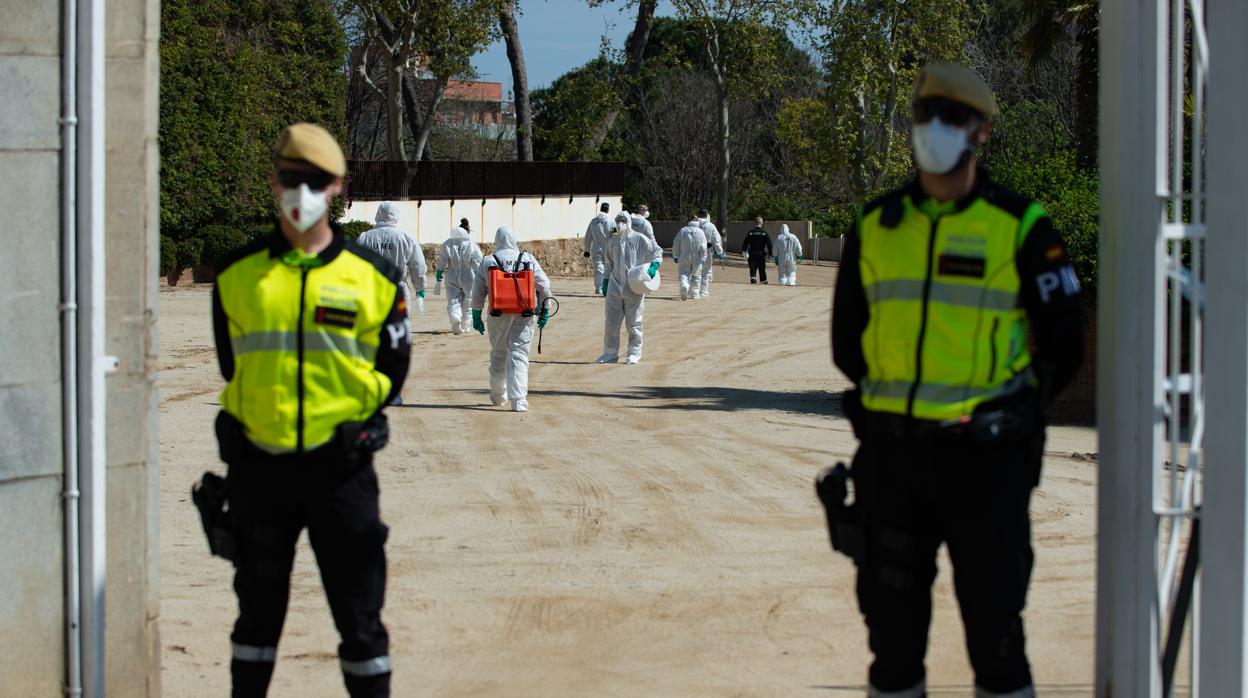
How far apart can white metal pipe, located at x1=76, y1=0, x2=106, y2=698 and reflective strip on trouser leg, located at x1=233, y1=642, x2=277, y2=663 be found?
62 cm

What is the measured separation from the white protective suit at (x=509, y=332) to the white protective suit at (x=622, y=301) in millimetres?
4503

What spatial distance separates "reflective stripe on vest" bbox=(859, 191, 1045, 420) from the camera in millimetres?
4078

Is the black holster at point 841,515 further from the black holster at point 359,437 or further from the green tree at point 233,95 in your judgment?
the green tree at point 233,95

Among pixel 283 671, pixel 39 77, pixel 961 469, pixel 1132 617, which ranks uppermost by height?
pixel 39 77

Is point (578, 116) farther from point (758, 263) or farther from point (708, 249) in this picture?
point (708, 249)

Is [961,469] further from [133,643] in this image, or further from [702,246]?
[702,246]

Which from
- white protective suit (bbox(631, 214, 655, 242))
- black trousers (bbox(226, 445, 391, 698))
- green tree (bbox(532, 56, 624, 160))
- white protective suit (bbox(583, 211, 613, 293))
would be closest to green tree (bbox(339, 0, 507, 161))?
green tree (bbox(532, 56, 624, 160))

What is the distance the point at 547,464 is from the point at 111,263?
674 cm

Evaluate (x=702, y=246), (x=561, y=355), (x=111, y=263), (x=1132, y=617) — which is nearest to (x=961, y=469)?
(x=1132, y=617)

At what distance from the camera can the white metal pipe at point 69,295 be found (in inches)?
185

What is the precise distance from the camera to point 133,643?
504cm

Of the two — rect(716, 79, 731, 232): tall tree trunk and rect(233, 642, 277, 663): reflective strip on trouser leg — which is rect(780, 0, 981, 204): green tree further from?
rect(233, 642, 277, 663): reflective strip on trouser leg

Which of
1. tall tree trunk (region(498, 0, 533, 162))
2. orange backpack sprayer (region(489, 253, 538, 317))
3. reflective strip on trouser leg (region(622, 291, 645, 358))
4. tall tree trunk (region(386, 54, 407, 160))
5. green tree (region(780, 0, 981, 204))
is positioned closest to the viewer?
orange backpack sprayer (region(489, 253, 538, 317))

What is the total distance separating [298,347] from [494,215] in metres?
38.3
